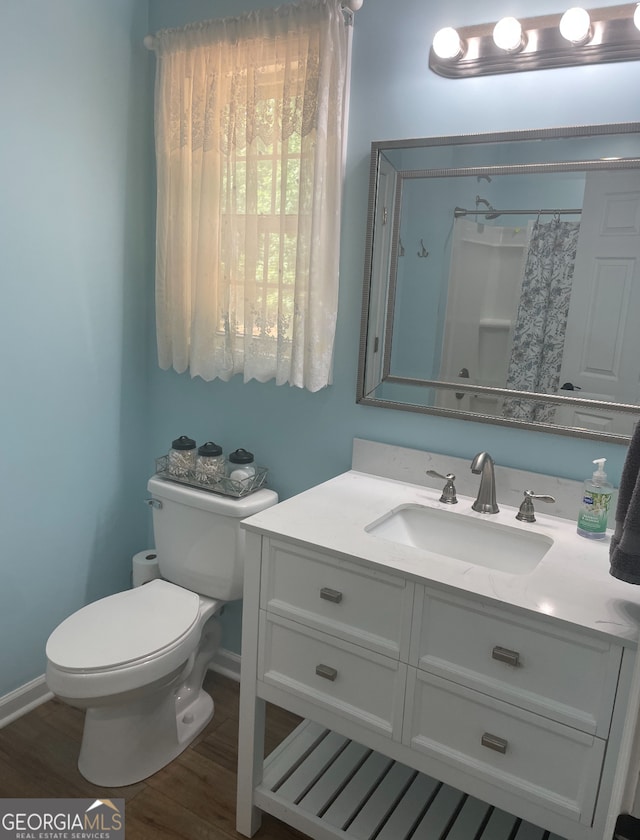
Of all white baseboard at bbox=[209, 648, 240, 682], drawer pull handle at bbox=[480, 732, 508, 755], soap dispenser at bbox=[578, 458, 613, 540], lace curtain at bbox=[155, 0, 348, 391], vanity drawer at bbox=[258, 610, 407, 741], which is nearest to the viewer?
drawer pull handle at bbox=[480, 732, 508, 755]

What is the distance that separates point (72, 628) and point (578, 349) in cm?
155

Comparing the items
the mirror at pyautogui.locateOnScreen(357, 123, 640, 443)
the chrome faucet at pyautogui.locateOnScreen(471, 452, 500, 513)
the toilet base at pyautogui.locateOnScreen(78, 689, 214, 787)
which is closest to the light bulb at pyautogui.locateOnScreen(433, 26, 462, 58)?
the mirror at pyautogui.locateOnScreen(357, 123, 640, 443)

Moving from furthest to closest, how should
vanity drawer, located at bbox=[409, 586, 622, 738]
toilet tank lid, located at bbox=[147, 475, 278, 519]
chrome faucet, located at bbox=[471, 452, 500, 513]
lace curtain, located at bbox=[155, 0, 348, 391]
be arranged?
1. toilet tank lid, located at bbox=[147, 475, 278, 519]
2. lace curtain, located at bbox=[155, 0, 348, 391]
3. chrome faucet, located at bbox=[471, 452, 500, 513]
4. vanity drawer, located at bbox=[409, 586, 622, 738]

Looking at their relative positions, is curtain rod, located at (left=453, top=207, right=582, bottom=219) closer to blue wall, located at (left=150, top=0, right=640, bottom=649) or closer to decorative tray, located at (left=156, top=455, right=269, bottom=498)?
blue wall, located at (left=150, top=0, right=640, bottom=649)

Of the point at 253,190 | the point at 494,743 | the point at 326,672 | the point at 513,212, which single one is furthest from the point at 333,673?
the point at 253,190

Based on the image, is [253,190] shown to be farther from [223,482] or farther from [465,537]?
[465,537]

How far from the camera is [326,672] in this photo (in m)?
1.52

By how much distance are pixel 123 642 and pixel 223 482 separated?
0.55 metres

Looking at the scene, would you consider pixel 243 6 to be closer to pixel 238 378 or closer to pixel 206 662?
pixel 238 378

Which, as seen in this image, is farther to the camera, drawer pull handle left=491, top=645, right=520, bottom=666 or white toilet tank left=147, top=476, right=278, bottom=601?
white toilet tank left=147, top=476, right=278, bottom=601

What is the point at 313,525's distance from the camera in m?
1.57

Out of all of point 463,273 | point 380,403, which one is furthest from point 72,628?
point 463,273

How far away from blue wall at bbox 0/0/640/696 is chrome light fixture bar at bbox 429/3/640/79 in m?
0.03

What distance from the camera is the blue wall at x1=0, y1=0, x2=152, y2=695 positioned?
1.89 meters
